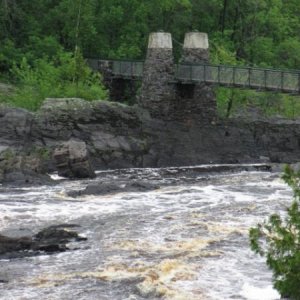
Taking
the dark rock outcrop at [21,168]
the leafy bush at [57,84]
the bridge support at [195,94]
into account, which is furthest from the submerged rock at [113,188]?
the bridge support at [195,94]

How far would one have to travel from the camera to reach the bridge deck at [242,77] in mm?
36781

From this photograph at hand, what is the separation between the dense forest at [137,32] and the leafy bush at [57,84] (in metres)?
0.70

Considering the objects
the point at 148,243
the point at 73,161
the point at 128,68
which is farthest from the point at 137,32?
the point at 148,243

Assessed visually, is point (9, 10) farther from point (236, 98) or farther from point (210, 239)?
point (210, 239)

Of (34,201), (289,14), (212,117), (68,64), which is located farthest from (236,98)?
(34,201)

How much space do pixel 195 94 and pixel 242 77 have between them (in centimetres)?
414

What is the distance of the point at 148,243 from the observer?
19391mm

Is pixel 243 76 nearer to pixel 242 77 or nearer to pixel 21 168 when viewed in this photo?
pixel 242 77

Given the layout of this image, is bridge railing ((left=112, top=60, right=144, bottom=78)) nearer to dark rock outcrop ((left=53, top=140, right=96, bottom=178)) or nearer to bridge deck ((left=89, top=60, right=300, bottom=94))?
bridge deck ((left=89, top=60, right=300, bottom=94))

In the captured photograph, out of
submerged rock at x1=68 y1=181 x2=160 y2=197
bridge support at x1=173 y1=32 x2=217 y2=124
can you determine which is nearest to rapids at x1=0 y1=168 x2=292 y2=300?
submerged rock at x1=68 y1=181 x2=160 y2=197

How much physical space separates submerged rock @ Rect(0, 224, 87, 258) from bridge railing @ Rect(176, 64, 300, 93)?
19.9 m

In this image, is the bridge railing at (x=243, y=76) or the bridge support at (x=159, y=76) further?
the bridge support at (x=159, y=76)

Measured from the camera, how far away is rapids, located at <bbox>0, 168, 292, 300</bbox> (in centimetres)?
1571

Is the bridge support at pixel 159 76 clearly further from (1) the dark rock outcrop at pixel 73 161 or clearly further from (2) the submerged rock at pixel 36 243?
(2) the submerged rock at pixel 36 243
